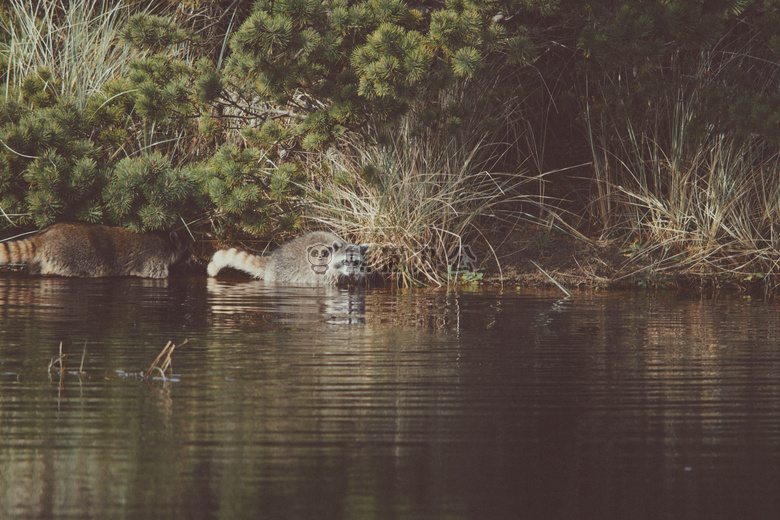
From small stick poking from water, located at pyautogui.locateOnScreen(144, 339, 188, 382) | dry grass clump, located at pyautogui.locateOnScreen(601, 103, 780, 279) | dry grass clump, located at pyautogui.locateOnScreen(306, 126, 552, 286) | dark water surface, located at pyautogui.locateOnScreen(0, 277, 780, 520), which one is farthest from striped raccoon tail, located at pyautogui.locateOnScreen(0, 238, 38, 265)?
dry grass clump, located at pyautogui.locateOnScreen(601, 103, 780, 279)

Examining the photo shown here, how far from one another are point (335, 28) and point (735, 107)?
3.73m

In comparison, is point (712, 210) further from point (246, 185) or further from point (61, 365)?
point (61, 365)

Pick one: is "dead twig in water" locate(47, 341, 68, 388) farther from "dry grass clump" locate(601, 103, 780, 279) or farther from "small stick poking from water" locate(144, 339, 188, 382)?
"dry grass clump" locate(601, 103, 780, 279)

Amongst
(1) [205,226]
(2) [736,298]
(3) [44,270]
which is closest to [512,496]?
(2) [736,298]

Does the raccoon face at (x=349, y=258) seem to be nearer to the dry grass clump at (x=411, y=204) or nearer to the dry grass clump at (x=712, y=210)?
the dry grass clump at (x=411, y=204)

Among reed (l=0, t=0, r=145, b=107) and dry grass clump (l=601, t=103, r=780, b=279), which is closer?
dry grass clump (l=601, t=103, r=780, b=279)

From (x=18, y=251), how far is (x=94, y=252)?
86 cm

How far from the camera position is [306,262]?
11.2m

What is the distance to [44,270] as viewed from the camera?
11445mm

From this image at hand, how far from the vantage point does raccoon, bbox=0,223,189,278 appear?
37.2ft

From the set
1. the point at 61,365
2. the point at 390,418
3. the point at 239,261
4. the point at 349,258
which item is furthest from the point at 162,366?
the point at 239,261

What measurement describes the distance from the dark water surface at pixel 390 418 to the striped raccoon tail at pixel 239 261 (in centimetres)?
389

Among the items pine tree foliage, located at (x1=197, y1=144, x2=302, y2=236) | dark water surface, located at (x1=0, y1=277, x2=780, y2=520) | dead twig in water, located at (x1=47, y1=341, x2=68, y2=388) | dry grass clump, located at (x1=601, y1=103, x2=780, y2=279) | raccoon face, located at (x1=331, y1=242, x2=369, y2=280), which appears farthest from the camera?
raccoon face, located at (x1=331, y1=242, x2=369, y2=280)

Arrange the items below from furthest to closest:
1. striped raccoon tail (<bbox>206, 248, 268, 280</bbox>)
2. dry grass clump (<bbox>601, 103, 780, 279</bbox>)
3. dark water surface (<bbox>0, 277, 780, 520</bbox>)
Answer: striped raccoon tail (<bbox>206, 248, 268, 280</bbox>)
dry grass clump (<bbox>601, 103, 780, 279</bbox>)
dark water surface (<bbox>0, 277, 780, 520</bbox>)
